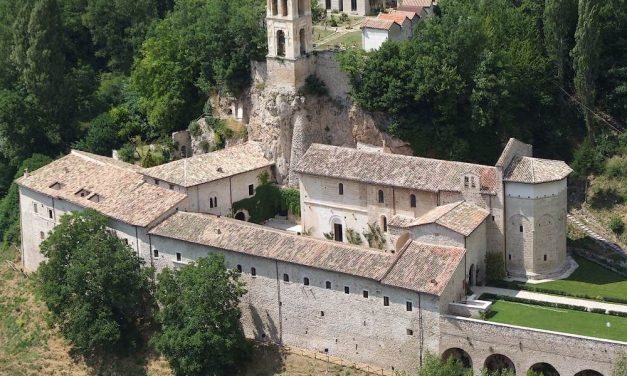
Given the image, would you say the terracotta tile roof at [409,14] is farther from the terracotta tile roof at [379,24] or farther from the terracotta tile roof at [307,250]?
the terracotta tile roof at [307,250]

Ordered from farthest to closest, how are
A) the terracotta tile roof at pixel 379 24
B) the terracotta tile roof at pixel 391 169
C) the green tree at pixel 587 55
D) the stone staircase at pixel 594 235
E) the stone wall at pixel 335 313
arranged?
the terracotta tile roof at pixel 379 24
the green tree at pixel 587 55
the stone staircase at pixel 594 235
the terracotta tile roof at pixel 391 169
the stone wall at pixel 335 313

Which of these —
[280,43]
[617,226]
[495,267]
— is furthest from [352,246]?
[280,43]

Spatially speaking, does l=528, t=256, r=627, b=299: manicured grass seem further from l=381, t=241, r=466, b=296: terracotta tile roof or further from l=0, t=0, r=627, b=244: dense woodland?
l=0, t=0, r=627, b=244: dense woodland

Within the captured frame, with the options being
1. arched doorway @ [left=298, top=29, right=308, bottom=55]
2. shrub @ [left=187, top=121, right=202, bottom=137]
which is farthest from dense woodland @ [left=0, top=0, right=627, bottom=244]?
arched doorway @ [left=298, top=29, right=308, bottom=55]

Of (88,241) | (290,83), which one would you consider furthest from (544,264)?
(88,241)

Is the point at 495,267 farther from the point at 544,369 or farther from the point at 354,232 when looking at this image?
the point at 354,232

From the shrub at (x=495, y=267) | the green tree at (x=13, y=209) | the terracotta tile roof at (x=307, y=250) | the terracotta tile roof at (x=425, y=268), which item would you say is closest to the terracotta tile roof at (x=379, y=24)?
the terracotta tile roof at (x=307, y=250)
